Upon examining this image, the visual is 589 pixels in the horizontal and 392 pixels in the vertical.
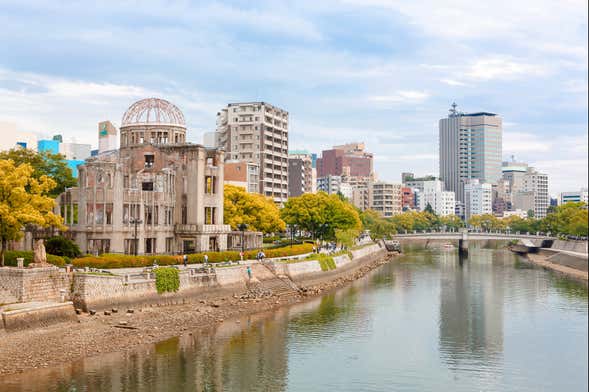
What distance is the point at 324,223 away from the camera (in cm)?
13238

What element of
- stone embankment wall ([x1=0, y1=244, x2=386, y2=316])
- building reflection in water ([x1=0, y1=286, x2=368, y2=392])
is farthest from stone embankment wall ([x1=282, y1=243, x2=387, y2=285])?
building reflection in water ([x1=0, y1=286, x2=368, y2=392])

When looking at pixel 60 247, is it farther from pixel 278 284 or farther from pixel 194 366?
pixel 278 284

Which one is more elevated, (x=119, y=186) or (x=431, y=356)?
(x=119, y=186)

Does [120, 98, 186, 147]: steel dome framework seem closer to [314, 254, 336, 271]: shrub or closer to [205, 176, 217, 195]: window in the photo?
[205, 176, 217, 195]: window

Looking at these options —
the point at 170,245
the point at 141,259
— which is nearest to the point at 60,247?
the point at 141,259

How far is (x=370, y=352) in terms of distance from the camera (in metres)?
60.6

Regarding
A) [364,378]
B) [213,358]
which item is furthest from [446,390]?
[213,358]

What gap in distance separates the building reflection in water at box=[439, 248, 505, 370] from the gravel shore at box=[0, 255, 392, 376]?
70.2 ft

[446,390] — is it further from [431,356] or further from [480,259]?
[480,259]

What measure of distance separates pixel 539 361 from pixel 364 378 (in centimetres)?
1596

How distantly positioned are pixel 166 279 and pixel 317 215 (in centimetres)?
6358

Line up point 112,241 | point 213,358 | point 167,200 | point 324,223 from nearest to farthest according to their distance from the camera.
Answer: point 213,358 → point 112,241 → point 167,200 → point 324,223

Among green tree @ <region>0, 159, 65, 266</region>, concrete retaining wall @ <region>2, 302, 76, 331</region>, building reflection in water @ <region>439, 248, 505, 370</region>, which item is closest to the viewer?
concrete retaining wall @ <region>2, 302, 76, 331</region>

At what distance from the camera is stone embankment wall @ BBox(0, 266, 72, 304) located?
5722 cm
